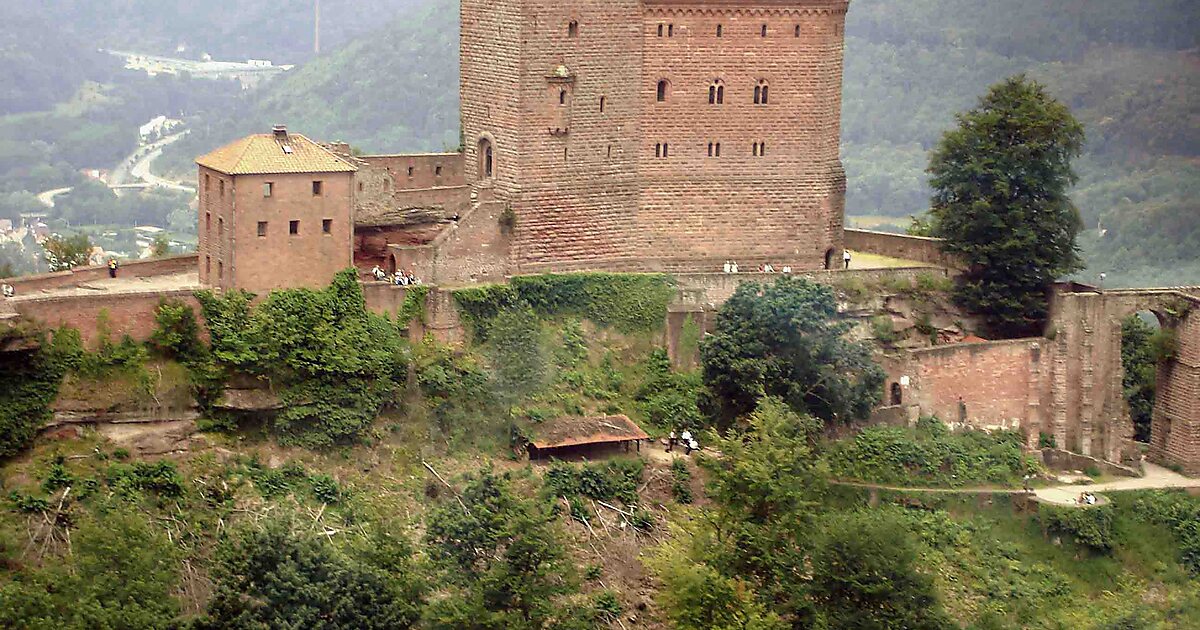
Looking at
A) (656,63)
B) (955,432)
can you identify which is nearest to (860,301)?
(955,432)

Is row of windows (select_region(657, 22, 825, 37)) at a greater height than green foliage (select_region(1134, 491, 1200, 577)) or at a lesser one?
greater

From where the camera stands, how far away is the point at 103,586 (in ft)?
129

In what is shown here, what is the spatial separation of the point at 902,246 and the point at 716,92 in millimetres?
7233

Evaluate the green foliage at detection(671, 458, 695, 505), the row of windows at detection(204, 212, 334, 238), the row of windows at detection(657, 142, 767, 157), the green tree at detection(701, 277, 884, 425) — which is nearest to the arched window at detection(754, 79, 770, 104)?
the row of windows at detection(657, 142, 767, 157)

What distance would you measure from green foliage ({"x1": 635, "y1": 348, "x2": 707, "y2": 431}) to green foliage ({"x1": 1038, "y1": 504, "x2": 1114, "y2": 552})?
8.03m

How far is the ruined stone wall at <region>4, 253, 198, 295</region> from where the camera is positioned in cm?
4828

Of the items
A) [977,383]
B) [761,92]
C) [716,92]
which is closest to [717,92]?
[716,92]

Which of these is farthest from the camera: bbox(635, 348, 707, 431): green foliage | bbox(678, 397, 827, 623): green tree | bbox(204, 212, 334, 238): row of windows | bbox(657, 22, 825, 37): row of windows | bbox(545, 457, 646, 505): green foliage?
bbox(657, 22, 825, 37): row of windows

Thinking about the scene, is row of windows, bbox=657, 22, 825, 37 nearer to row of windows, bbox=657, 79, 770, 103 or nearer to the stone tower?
the stone tower

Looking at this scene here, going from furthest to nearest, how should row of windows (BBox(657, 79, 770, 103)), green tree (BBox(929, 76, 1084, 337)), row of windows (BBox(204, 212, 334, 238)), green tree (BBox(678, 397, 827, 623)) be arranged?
green tree (BBox(929, 76, 1084, 337)), row of windows (BBox(657, 79, 770, 103)), row of windows (BBox(204, 212, 334, 238)), green tree (BBox(678, 397, 827, 623))

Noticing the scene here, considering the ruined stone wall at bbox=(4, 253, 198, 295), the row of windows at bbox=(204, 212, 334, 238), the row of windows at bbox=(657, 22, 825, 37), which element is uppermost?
the row of windows at bbox=(657, 22, 825, 37)

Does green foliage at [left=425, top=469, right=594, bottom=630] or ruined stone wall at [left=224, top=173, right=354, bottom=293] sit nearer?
green foliage at [left=425, top=469, right=594, bottom=630]

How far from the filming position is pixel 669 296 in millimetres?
52312

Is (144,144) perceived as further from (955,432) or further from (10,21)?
(955,432)
